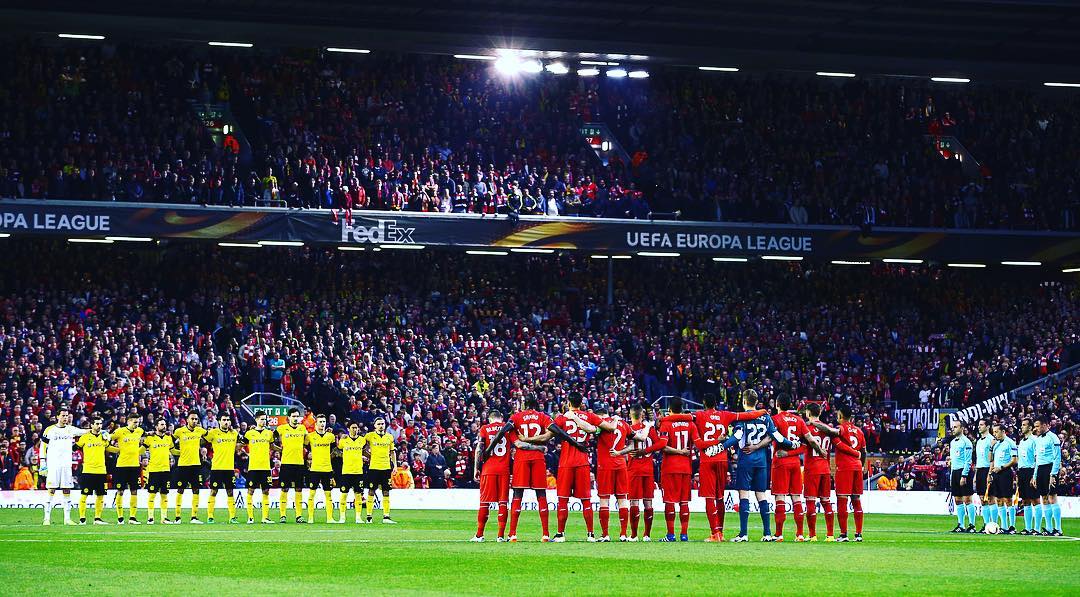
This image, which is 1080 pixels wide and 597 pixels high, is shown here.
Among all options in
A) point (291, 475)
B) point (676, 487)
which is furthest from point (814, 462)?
point (291, 475)

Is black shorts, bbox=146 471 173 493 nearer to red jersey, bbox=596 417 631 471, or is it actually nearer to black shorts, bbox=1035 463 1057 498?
red jersey, bbox=596 417 631 471

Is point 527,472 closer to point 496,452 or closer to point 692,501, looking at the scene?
point 496,452

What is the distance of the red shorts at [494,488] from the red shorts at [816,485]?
Result: 15.6ft

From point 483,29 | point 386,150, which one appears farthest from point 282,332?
point 483,29

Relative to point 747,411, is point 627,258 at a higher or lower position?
higher

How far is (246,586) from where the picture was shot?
16.7 meters

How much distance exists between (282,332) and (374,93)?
969cm

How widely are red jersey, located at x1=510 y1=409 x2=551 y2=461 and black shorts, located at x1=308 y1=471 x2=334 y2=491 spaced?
9.87 metres

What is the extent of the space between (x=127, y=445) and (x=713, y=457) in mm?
12890

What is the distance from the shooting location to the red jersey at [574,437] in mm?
23875

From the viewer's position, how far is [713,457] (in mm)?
24922

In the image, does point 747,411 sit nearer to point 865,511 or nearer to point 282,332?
point 865,511

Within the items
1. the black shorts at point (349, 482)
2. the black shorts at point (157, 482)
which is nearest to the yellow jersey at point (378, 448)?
the black shorts at point (349, 482)

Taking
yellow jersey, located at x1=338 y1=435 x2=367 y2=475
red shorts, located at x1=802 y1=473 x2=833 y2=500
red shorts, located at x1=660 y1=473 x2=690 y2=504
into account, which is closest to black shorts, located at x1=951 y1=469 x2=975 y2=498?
red shorts, located at x1=802 y1=473 x2=833 y2=500
